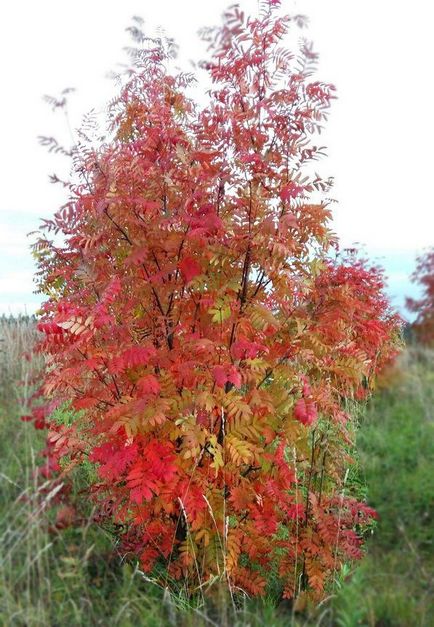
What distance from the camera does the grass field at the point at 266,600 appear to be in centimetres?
377

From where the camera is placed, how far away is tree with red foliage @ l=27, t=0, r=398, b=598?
427 cm

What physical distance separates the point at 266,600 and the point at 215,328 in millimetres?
1870

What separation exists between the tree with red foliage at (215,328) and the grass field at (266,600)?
1.00 ft

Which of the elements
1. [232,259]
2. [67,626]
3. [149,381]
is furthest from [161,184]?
[67,626]

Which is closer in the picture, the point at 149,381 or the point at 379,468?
the point at 149,381

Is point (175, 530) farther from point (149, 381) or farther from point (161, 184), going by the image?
point (161, 184)

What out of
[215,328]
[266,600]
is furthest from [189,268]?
[266,600]

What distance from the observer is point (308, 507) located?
5000 mm

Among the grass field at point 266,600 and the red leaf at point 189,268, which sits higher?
the red leaf at point 189,268

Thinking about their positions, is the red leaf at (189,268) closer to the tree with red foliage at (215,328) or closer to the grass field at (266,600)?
the tree with red foliage at (215,328)

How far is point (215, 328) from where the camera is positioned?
182 inches

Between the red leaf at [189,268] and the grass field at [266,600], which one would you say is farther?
the red leaf at [189,268]

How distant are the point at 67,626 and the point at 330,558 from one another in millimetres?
1825

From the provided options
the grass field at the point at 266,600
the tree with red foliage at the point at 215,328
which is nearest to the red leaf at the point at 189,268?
the tree with red foliage at the point at 215,328
